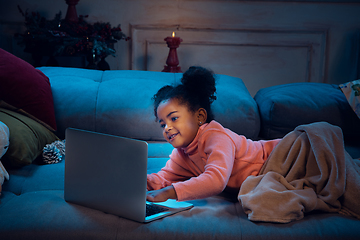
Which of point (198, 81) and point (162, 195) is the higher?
point (198, 81)

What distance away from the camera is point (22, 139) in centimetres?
115

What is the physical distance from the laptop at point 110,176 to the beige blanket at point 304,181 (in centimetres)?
21

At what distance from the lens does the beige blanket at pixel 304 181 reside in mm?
812

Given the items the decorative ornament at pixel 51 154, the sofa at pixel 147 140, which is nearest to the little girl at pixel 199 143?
the sofa at pixel 147 140

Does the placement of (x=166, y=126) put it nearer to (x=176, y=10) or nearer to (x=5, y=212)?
(x=5, y=212)

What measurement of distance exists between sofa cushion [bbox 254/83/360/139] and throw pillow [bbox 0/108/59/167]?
1.02 meters

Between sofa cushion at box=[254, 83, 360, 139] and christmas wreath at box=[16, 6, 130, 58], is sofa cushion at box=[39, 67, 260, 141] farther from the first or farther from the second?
christmas wreath at box=[16, 6, 130, 58]

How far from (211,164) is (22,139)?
70 cm

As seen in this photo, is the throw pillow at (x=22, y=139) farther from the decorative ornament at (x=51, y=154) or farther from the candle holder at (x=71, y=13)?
the candle holder at (x=71, y=13)

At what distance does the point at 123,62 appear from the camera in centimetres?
246

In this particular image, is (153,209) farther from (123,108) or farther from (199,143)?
(123,108)

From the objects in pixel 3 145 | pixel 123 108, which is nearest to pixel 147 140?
pixel 123 108

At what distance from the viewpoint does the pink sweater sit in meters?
0.88

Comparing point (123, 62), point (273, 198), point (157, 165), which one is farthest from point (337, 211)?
point (123, 62)
